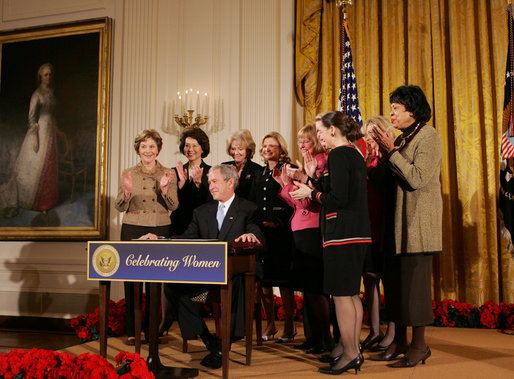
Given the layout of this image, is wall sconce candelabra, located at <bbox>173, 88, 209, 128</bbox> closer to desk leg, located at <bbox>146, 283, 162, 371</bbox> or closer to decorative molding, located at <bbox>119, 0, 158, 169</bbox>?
decorative molding, located at <bbox>119, 0, 158, 169</bbox>

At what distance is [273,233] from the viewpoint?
175 inches

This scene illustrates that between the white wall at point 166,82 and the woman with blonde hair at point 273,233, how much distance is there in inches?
77.3

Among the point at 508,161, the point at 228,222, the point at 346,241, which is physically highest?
the point at 508,161

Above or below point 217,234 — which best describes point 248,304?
below

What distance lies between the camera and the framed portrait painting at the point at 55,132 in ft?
23.9

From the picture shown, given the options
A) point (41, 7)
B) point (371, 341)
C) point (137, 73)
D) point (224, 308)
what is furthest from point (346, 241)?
point (41, 7)

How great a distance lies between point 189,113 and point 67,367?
464 cm

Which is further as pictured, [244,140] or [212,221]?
[244,140]

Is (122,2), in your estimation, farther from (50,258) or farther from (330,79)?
(50,258)

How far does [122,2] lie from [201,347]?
524 centimetres

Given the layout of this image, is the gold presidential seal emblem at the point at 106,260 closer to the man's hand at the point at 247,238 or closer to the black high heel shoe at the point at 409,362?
Answer: the man's hand at the point at 247,238

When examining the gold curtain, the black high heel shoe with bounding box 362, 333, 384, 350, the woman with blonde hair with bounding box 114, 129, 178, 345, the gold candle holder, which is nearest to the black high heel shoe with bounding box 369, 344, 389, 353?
the black high heel shoe with bounding box 362, 333, 384, 350

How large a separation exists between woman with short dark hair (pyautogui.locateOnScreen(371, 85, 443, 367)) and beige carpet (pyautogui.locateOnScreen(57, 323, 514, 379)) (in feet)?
0.68

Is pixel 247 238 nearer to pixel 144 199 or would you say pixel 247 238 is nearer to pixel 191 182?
pixel 144 199
